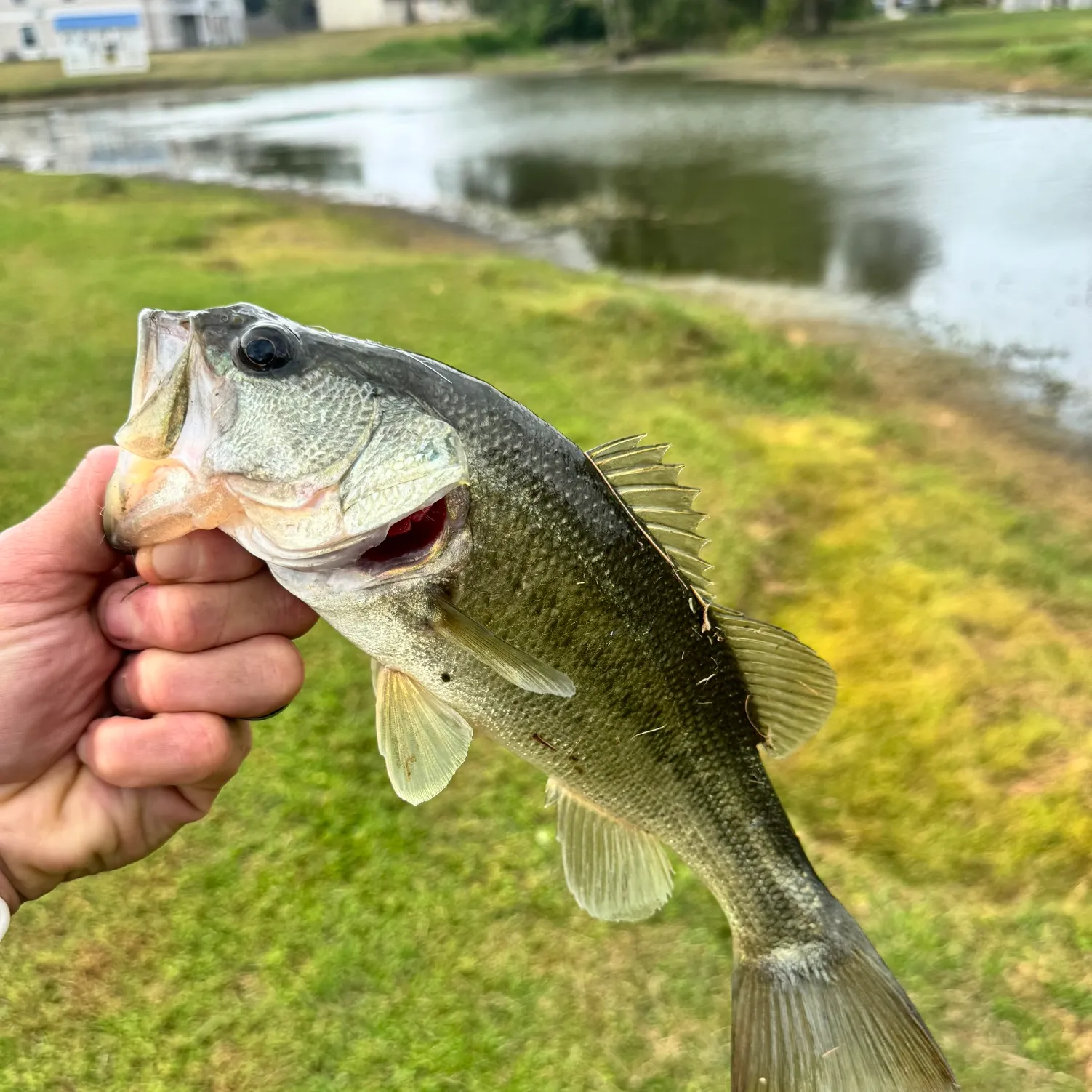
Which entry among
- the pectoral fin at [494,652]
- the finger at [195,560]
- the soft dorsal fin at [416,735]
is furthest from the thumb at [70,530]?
the pectoral fin at [494,652]

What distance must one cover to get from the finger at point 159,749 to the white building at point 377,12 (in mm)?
79655

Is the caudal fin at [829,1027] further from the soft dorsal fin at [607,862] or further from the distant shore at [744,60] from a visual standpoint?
the distant shore at [744,60]

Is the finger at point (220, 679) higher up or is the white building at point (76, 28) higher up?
the white building at point (76, 28)

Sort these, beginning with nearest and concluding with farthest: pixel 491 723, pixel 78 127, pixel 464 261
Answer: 1. pixel 491 723
2. pixel 464 261
3. pixel 78 127

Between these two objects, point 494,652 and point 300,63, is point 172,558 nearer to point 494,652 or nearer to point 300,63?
point 494,652

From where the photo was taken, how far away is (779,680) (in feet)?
5.82

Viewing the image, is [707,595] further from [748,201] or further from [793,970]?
[748,201]

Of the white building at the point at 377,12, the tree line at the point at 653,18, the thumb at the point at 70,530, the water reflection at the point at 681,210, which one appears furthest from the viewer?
the white building at the point at 377,12

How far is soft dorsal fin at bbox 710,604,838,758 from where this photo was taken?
1.73m

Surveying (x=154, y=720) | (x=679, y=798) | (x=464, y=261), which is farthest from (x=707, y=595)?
(x=464, y=261)

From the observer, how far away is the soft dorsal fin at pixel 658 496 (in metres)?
1.69

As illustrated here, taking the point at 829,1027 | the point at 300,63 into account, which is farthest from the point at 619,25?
the point at 829,1027

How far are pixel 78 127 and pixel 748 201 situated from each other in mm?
28484

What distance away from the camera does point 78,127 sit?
1280 inches
